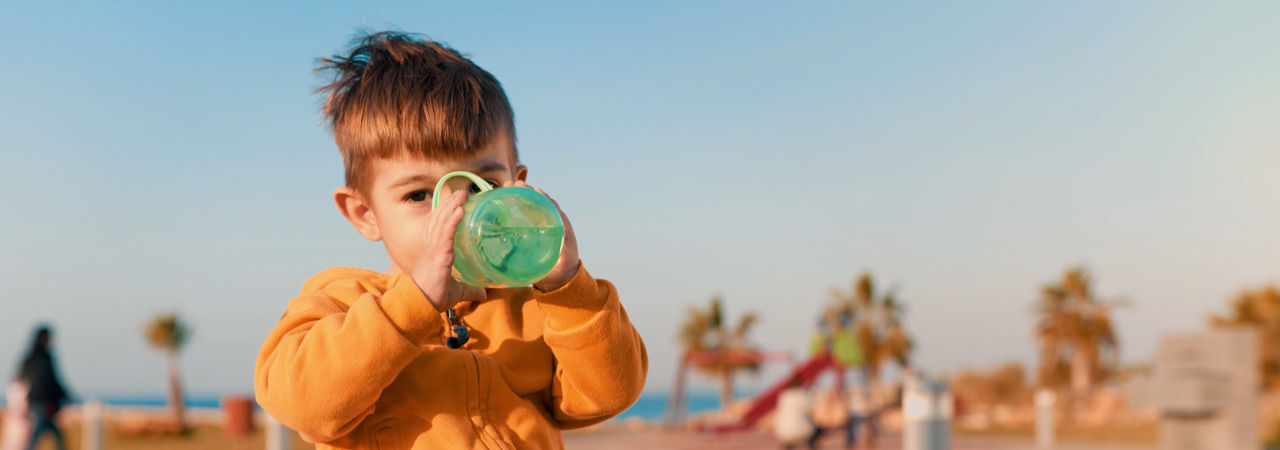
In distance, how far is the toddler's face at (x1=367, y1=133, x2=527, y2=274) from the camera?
193cm

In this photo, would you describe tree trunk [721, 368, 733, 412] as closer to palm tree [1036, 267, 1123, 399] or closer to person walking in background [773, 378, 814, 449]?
palm tree [1036, 267, 1123, 399]

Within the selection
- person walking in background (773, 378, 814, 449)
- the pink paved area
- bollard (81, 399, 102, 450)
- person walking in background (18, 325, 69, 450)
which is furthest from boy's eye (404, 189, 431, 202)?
the pink paved area

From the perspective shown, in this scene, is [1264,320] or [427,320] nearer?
[427,320]

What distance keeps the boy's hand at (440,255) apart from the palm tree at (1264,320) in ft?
86.3

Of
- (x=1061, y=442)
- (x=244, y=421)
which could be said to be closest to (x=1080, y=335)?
(x=1061, y=442)

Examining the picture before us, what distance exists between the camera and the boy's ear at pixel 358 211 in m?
2.09

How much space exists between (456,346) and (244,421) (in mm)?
12613

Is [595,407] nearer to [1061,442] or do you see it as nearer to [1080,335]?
[1061,442]

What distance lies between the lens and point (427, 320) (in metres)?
1.71

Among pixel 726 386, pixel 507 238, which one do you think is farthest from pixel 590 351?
pixel 726 386

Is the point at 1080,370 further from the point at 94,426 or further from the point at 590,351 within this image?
the point at 590,351

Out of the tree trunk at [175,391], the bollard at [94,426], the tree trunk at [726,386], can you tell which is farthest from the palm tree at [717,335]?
the bollard at [94,426]

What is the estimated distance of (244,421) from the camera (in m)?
13.4

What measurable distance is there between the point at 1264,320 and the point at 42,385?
81.0 feet
